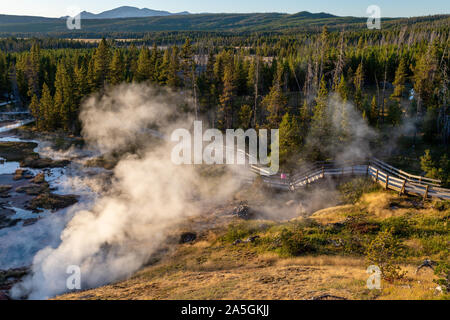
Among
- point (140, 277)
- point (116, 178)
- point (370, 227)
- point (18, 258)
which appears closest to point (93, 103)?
point (116, 178)

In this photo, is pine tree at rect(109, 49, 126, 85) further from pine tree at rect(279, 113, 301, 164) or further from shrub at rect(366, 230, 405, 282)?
shrub at rect(366, 230, 405, 282)

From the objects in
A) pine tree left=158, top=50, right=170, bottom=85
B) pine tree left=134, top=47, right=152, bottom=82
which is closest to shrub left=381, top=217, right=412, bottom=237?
pine tree left=158, top=50, right=170, bottom=85

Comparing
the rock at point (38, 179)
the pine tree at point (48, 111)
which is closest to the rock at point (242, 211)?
the rock at point (38, 179)

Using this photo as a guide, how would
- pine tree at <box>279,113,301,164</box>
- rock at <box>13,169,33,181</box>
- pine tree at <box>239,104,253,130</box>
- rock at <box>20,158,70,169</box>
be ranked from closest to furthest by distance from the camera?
pine tree at <box>279,113,301,164</box> < rock at <box>13,169,33,181</box> < rock at <box>20,158,70,169</box> < pine tree at <box>239,104,253,130</box>

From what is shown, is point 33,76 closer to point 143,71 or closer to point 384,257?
point 143,71

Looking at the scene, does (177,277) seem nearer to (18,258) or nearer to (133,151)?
(18,258)

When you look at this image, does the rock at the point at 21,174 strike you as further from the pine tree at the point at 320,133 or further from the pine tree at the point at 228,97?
the pine tree at the point at 320,133
